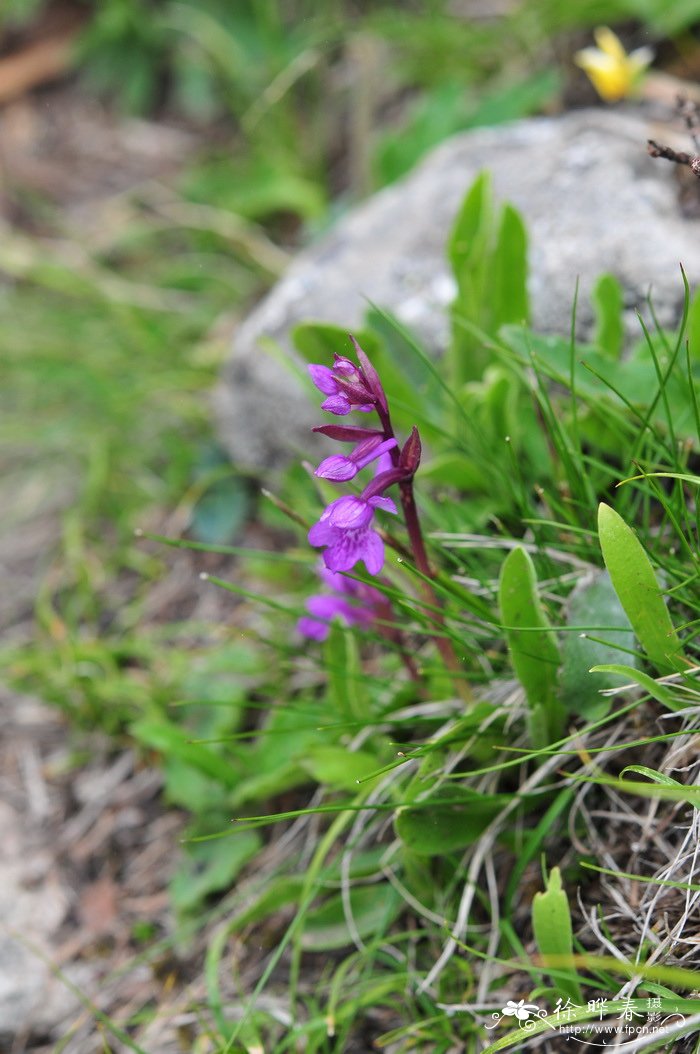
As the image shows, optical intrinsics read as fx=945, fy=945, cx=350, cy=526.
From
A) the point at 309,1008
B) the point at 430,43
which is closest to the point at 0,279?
the point at 430,43

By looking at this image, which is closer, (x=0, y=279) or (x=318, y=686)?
(x=318, y=686)

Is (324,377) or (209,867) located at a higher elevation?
(324,377)

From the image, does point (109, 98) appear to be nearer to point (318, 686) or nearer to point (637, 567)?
point (318, 686)

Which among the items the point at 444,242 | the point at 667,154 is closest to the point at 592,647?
the point at 667,154

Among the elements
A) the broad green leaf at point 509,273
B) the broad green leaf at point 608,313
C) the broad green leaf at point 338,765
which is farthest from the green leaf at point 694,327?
the broad green leaf at point 338,765

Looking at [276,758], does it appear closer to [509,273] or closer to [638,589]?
[638,589]

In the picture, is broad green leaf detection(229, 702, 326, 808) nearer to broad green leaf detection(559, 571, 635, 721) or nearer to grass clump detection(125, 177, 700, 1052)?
grass clump detection(125, 177, 700, 1052)

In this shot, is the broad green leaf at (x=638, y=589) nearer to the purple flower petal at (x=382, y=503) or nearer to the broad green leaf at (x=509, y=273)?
the purple flower petal at (x=382, y=503)
